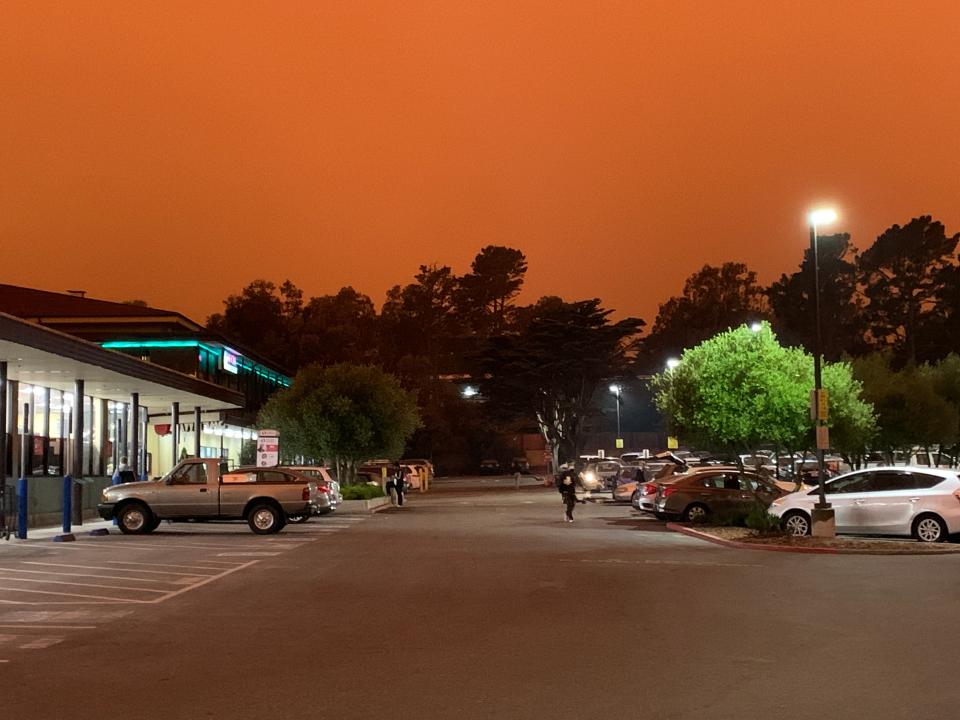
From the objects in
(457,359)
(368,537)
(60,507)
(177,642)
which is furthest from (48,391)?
(457,359)

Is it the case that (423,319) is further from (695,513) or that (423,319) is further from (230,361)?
(695,513)

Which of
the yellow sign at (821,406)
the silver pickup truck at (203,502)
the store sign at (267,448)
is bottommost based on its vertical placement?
the silver pickup truck at (203,502)

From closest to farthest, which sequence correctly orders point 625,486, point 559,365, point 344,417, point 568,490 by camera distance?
point 568,490 < point 625,486 < point 344,417 < point 559,365

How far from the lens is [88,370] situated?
3328 cm

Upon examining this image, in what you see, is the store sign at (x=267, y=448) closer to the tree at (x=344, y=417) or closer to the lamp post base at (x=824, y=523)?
the tree at (x=344, y=417)

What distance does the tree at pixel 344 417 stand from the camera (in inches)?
2100

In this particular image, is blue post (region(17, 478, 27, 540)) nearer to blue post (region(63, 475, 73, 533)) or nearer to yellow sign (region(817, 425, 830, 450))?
blue post (region(63, 475, 73, 533))

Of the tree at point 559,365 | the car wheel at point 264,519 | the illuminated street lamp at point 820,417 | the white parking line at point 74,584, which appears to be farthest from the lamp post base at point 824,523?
the tree at point 559,365

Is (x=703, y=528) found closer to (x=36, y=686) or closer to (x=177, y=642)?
(x=177, y=642)

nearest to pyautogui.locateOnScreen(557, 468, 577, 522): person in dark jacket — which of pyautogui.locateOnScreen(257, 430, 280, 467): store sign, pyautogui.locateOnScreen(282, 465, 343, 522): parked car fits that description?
pyautogui.locateOnScreen(282, 465, 343, 522): parked car

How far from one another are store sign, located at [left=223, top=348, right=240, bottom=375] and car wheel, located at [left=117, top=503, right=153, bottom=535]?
3836 cm

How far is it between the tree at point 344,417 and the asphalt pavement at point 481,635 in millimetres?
30590

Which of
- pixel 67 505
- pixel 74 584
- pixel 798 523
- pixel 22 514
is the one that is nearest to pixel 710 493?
pixel 798 523

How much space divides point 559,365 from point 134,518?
48770 mm
